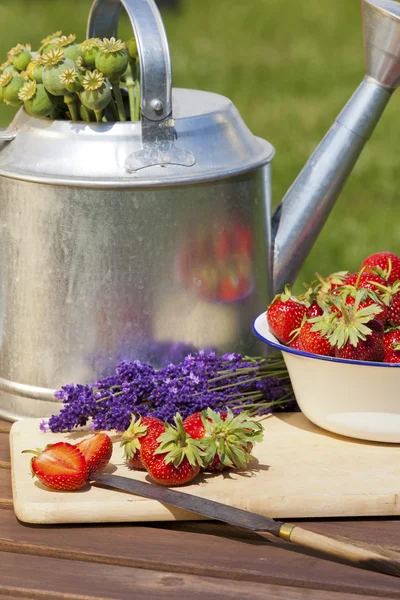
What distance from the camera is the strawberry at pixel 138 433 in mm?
1291

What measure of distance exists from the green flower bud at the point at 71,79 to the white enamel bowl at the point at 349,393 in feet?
1.52

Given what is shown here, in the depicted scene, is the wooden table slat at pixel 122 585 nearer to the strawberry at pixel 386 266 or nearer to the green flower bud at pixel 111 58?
the strawberry at pixel 386 266

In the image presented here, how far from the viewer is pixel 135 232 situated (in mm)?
1498

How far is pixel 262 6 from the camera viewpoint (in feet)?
23.4

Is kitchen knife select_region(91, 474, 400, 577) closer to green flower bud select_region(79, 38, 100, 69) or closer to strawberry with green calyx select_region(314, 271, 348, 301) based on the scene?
strawberry with green calyx select_region(314, 271, 348, 301)

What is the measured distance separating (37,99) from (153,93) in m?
0.19

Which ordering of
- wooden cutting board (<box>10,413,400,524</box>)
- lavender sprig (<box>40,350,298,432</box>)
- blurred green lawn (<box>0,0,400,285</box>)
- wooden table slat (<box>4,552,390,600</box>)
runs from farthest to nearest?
blurred green lawn (<box>0,0,400,285</box>), lavender sprig (<box>40,350,298,432</box>), wooden cutting board (<box>10,413,400,524</box>), wooden table slat (<box>4,552,390,600</box>)

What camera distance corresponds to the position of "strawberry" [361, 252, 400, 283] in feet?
4.95

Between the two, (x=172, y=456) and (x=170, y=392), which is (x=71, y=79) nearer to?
(x=170, y=392)

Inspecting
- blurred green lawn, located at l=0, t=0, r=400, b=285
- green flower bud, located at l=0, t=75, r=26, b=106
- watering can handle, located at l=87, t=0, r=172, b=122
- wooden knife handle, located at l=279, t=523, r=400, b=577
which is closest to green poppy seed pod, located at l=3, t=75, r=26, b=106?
green flower bud, located at l=0, t=75, r=26, b=106

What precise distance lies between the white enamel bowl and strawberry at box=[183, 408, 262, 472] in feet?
0.46

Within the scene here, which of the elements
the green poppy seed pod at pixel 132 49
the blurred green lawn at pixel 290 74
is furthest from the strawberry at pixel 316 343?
the blurred green lawn at pixel 290 74

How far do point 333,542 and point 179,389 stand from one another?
0.42m

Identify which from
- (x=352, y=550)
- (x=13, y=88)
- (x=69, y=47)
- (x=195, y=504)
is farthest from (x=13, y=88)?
(x=352, y=550)
